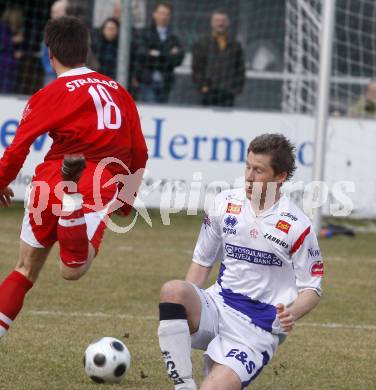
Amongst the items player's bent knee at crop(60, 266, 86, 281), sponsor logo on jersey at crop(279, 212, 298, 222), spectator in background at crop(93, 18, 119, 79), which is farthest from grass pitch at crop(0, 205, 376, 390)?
spectator in background at crop(93, 18, 119, 79)

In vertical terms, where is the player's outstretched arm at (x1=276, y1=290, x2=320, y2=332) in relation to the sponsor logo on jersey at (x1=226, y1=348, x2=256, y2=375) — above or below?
above

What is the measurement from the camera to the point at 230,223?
4914 millimetres

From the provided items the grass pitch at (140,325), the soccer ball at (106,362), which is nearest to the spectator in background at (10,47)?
the grass pitch at (140,325)

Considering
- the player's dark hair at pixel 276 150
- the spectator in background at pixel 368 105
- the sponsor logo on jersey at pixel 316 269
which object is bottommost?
the spectator in background at pixel 368 105

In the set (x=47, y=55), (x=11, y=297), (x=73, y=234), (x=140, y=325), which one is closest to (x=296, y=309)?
(x=73, y=234)

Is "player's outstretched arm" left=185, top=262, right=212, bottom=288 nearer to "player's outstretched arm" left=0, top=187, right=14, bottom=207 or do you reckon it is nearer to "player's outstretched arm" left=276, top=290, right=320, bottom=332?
"player's outstretched arm" left=276, top=290, right=320, bottom=332

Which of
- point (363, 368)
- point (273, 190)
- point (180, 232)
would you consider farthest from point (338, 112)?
point (273, 190)

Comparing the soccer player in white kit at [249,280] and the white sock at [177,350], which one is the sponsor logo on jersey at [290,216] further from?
the white sock at [177,350]

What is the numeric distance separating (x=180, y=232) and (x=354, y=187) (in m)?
2.33

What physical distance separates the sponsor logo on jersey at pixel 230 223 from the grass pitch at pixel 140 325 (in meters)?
0.95

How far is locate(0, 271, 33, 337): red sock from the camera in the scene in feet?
17.4

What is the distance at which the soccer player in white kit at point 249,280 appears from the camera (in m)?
4.62

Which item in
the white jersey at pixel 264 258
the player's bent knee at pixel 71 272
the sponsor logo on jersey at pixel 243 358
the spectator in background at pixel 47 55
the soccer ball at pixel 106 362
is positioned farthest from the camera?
the spectator in background at pixel 47 55

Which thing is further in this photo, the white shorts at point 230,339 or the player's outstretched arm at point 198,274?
the player's outstretched arm at point 198,274
